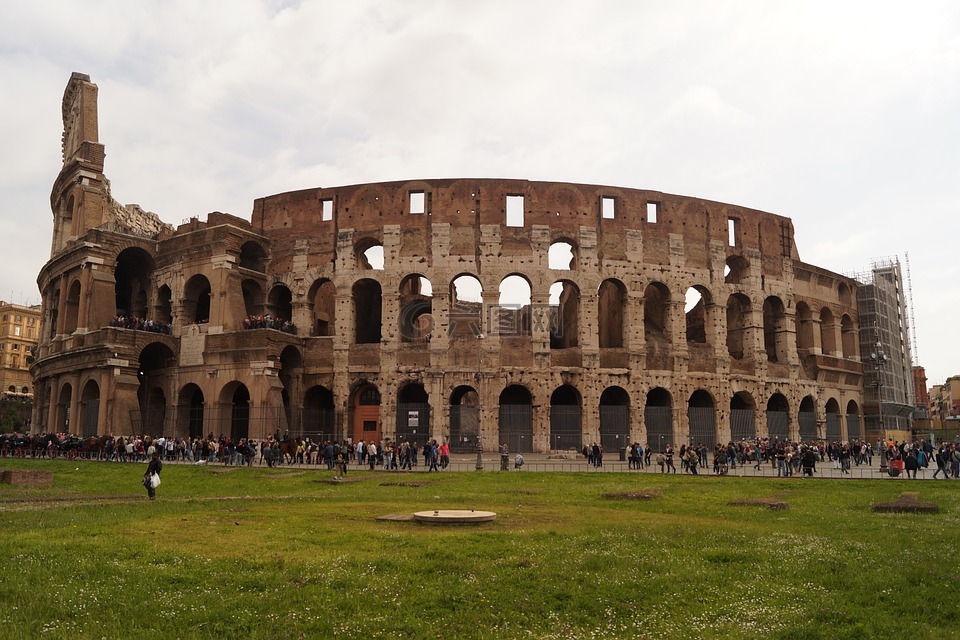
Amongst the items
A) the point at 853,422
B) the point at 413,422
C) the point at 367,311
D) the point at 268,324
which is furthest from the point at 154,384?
the point at 853,422

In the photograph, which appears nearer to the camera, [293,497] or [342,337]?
[293,497]

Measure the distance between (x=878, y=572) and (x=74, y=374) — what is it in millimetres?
39471

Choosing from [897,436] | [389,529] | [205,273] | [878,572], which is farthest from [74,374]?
[897,436]

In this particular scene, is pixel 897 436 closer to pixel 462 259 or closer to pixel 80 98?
pixel 462 259

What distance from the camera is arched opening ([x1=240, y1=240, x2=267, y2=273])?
40.7 m

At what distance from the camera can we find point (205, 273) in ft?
128

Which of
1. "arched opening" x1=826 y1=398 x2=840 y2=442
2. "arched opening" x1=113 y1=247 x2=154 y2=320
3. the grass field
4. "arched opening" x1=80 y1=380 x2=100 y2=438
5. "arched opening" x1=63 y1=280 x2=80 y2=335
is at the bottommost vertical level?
the grass field

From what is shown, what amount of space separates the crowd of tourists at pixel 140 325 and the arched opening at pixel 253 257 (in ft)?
17.3

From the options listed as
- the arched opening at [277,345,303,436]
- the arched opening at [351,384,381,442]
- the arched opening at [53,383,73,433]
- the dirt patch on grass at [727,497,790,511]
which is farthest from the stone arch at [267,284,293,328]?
the dirt patch on grass at [727,497,790,511]

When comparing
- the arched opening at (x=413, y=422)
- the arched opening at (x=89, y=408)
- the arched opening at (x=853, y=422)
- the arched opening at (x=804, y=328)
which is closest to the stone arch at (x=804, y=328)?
the arched opening at (x=804, y=328)

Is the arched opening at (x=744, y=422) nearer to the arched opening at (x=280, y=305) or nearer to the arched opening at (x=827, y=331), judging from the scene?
the arched opening at (x=827, y=331)

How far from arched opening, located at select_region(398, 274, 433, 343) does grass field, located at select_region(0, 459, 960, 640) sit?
22.1m

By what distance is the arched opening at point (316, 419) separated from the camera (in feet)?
124

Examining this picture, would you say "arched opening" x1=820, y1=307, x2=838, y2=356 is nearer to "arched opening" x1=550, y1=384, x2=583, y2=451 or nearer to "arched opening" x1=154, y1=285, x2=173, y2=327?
"arched opening" x1=550, y1=384, x2=583, y2=451
